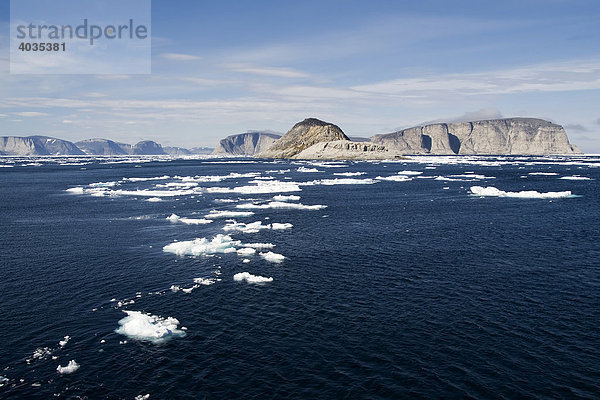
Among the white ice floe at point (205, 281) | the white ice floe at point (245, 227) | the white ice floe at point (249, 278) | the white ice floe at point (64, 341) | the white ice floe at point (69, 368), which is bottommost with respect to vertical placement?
the white ice floe at point (69, 368)

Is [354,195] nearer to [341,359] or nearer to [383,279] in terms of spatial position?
[383,279]

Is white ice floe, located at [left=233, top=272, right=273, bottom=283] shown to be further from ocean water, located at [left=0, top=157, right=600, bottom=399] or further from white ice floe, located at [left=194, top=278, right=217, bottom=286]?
white ice floe, located at [left=194, top=278, right=217, bottom=286]

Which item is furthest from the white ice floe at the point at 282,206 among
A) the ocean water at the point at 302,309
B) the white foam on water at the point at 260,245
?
the white foam on water at the point at 260,245

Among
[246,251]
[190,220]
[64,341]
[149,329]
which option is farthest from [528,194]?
[64,341]

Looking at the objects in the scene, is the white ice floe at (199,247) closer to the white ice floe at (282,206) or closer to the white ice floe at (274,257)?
the white ice floe at (274,257)

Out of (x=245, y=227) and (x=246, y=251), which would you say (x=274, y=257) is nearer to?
(x=246, y=251)

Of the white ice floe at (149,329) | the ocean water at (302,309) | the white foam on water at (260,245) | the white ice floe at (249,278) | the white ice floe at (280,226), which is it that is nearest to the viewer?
the ocean water at (302,309)
